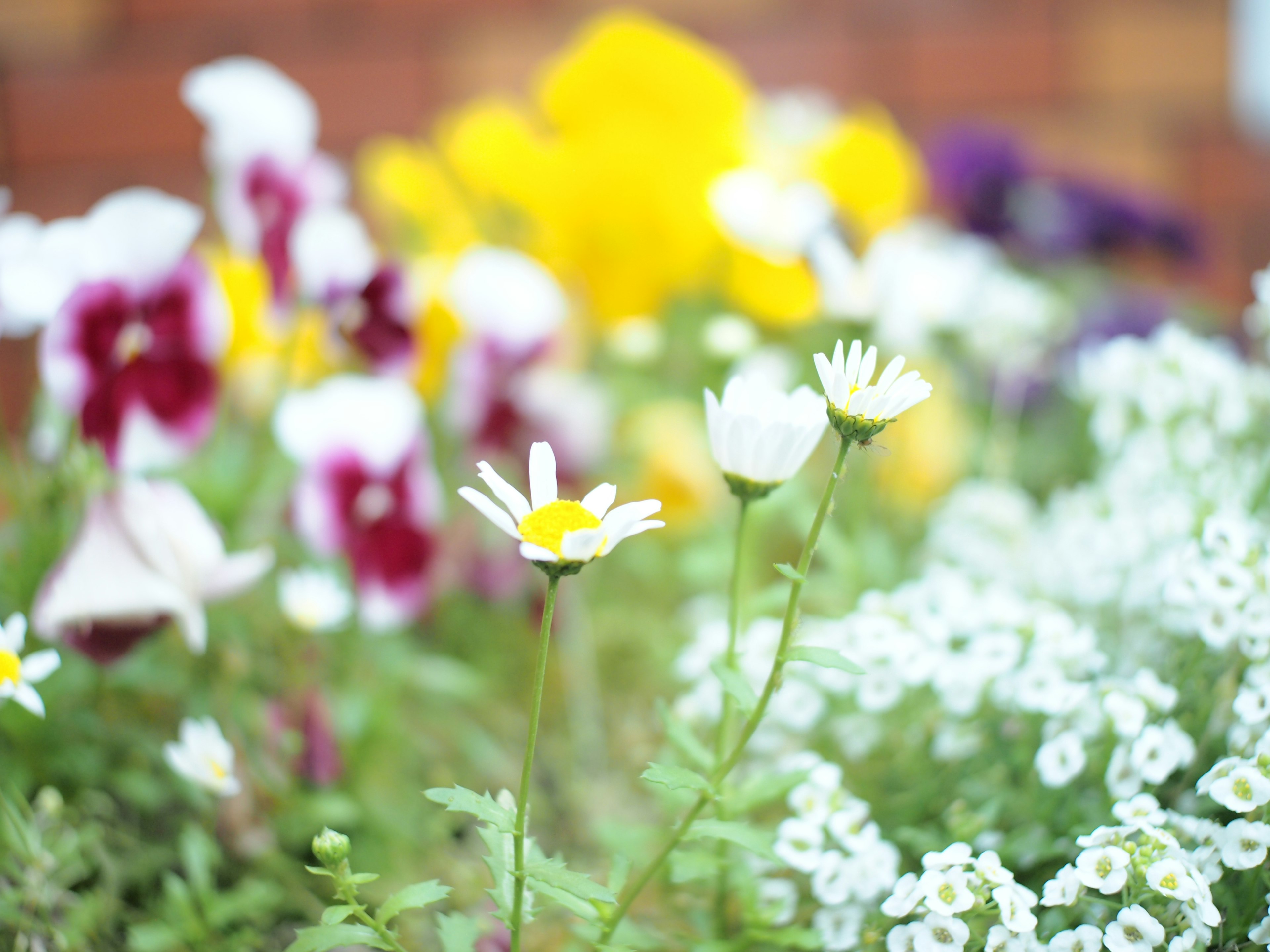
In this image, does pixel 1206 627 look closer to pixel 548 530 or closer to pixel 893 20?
pixel 548 530

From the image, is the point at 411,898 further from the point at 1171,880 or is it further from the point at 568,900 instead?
the point at 1171,880

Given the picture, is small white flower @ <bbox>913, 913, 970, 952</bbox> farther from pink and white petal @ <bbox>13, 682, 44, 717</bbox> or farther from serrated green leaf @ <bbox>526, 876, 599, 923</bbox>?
pink and white petal @ <bbox>13, 682, 44, 717</bbox>

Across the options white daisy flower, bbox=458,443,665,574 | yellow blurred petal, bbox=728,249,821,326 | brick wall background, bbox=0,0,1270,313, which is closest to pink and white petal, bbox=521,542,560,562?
white daisy flower, bbox=458,443,665,574

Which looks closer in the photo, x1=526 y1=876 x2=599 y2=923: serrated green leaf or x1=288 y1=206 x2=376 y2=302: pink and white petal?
x1=526 y1=876 x2=599 y2=923: serrated green leaf

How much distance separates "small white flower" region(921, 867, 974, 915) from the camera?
0.27 m

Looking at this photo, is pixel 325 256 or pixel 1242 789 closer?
pixel 1242 789

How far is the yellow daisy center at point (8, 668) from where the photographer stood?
0.29 m

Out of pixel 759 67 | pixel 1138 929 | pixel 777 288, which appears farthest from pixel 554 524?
pixel 759 67

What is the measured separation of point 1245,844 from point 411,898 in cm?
24

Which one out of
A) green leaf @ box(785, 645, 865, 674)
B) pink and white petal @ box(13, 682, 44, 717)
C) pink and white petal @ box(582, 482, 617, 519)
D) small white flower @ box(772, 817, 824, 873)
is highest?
pink and white petal @ box(582, 482, 617, 519)

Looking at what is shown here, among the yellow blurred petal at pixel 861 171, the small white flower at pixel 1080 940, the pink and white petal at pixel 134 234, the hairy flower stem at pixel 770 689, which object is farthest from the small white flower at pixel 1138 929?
the yellow blurred petal at pixel 861 171

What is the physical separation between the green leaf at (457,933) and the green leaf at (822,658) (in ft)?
0.40

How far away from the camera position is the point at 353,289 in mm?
485

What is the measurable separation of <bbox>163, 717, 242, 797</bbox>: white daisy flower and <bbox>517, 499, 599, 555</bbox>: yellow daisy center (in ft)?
0.56
